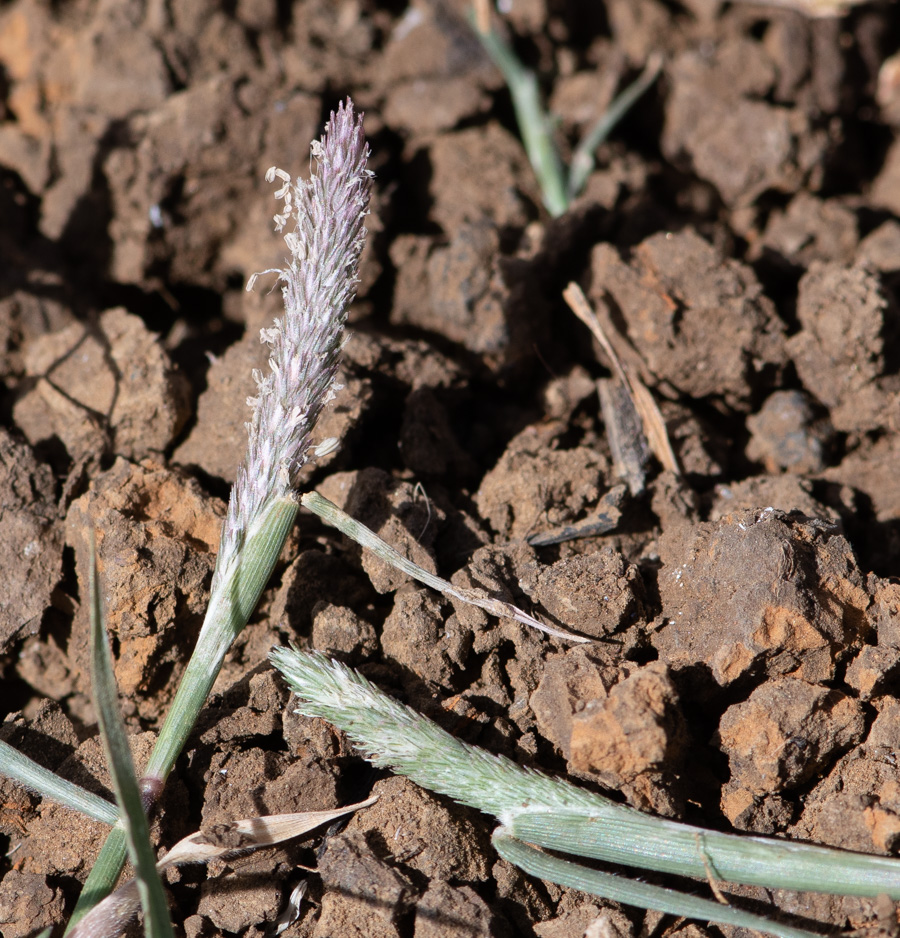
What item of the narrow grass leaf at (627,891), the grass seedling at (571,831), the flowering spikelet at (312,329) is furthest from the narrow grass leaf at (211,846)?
the flowering spikelet at (312,329)

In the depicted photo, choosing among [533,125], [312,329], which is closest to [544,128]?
[533,125]

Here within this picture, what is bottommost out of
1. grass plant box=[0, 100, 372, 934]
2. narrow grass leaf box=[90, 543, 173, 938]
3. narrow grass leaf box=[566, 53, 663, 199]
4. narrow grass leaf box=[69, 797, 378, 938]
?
narrow grass leaf box=[69, 797, 378, 938]

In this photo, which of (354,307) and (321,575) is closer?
(321,575)

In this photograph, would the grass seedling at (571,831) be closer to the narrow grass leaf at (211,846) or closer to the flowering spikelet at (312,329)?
the narrow grass leaf at (211,846)

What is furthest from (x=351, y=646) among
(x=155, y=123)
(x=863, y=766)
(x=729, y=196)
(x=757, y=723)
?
(x=729, y=196)

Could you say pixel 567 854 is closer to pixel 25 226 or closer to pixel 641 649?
pixel 641 649

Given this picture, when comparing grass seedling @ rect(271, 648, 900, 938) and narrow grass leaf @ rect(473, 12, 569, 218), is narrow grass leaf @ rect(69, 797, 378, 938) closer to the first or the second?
grass seedling @ rect(271, 648, 900, 938)

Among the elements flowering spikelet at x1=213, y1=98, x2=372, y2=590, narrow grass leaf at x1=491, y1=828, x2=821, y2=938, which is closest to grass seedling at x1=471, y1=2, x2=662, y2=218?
flowering spikelet at x1=213, y1=98, x2=372, y2=590
